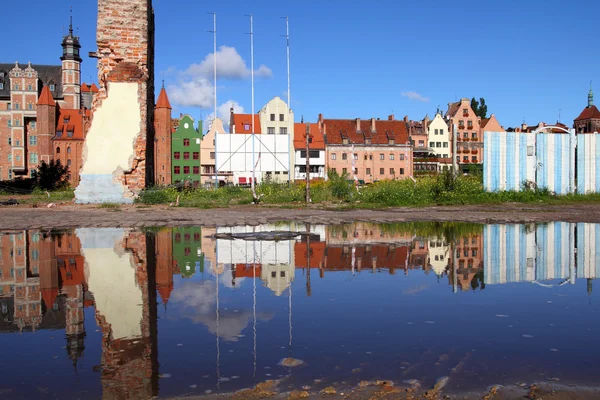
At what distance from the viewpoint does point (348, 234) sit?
13.5 metres

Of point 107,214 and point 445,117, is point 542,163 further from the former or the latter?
point 445,117

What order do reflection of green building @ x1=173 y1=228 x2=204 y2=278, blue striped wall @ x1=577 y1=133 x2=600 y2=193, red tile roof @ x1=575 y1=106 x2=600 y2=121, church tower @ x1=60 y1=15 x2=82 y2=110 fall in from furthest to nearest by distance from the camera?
church tower @ x1=60 y1=15 x2=82 y2=110 < red tile roof @ x1=575 y1=106 x2=600 y2=121 < blue striped wall @ x1=577 y1=133 x2=600 y2=193 < reflection of green building @ x1=173 y1=228 x2=204 y2=278

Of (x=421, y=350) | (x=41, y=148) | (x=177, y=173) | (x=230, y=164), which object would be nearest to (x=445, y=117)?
(x=177, y=173)

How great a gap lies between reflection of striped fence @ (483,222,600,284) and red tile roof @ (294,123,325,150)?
221 ft

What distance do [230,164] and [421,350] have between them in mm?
41919

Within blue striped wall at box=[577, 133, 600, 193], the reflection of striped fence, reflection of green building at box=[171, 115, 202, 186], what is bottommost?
the reflection of striped fence

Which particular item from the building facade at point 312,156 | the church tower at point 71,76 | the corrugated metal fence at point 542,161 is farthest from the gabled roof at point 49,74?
the corrugated metal fence at point 542,161

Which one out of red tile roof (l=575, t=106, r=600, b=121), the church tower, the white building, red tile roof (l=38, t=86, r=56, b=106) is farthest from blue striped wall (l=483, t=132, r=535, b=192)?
the church tower

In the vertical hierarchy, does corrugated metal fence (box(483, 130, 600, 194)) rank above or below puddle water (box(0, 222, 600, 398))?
above

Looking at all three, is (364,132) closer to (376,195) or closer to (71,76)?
(71,76)

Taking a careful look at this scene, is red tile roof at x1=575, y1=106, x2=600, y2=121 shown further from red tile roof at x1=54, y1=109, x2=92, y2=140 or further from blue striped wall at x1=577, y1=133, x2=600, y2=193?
red tile roof at x1=54, y1=109, x2=92, y2=140

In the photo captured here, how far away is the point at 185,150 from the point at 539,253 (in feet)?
259

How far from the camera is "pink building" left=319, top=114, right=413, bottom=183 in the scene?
271ft

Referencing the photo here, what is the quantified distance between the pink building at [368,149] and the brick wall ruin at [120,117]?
59.8 m
